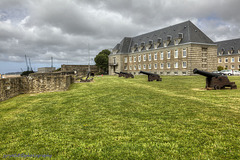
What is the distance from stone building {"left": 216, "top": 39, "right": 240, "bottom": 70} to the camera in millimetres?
55866

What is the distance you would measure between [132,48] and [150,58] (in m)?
10.2

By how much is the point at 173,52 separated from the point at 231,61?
33.8 m

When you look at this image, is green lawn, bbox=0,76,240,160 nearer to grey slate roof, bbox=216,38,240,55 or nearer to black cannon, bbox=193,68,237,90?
black cannon, bbox=193,68,237,90

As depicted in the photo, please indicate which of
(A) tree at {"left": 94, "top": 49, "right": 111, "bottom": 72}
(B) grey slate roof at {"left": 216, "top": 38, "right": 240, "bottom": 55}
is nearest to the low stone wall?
(A) tree at {"left": 94, "top": 49, "right": 111, "bottom": 72}

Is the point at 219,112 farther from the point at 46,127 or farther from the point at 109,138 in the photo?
the point at 46,127

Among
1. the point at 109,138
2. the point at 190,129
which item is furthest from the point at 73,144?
the point at 190,129

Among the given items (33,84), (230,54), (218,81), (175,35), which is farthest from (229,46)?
(33,84)

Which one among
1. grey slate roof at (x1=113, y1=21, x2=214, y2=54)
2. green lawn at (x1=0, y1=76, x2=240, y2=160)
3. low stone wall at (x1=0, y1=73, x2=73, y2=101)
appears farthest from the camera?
grey slate roof at (x1=113, y1=21, x2=214, y2=54)

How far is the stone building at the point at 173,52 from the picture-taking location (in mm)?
37250

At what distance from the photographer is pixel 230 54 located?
5738cm

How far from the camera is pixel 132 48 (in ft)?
185

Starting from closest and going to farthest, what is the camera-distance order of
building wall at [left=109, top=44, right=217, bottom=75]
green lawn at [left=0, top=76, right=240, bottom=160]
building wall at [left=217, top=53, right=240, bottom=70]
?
green lawn at [left=0, top=76, right=240, bottom=160] → building wall at [left=109, top=44, right=217, bottom=75] → building wall at [left=217, top=53, right=240, bottom=70]

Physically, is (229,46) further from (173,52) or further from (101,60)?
(101,60)

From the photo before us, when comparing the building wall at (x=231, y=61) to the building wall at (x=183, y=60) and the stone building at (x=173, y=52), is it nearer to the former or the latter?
the building wall at (x=183, y=60)
